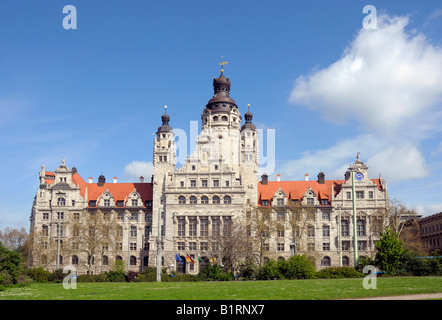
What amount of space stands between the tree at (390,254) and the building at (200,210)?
94.9 ft

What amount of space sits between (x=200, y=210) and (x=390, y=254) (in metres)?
42.3

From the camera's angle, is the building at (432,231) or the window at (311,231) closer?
the window at (311,231)

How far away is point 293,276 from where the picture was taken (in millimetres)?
44406

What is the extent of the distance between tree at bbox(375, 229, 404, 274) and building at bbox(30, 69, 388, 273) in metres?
28.9

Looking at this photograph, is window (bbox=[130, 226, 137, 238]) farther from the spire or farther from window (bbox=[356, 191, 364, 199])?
window (bbox=[356, 191, 364, 199])

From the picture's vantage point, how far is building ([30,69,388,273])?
78.3 metres

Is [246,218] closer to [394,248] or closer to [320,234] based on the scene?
[320,234]

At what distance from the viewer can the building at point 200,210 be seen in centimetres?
7831

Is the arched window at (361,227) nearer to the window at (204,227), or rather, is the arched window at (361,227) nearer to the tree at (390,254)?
the window at (204,227)

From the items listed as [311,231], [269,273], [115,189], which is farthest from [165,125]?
[269,273]

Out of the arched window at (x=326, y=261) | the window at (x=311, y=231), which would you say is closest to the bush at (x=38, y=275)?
the window at (x=311, y=231)

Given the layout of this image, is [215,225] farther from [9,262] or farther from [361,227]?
[9,262]
